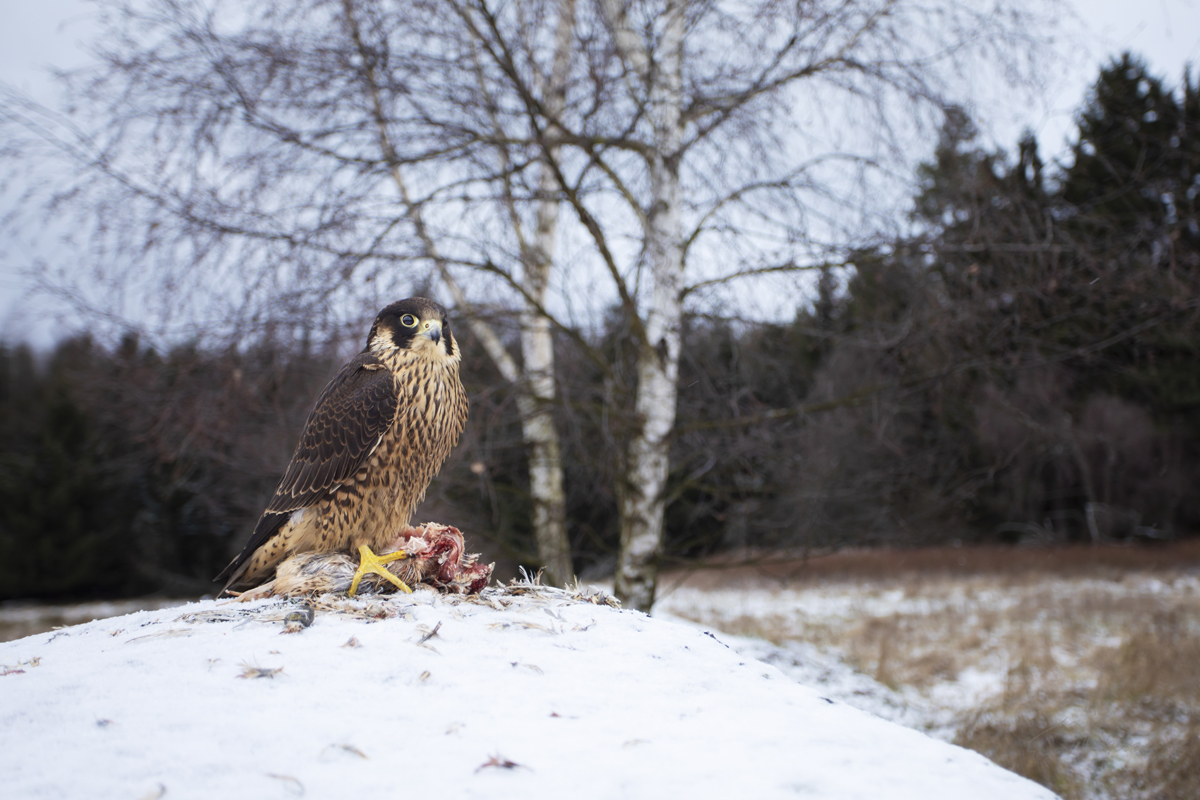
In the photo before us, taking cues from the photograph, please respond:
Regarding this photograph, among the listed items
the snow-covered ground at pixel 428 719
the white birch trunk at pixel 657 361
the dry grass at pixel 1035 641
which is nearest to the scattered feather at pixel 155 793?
the snow-covered ground at pixel 428 719

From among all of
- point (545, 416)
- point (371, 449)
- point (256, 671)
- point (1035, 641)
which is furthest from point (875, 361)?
point (256, 671)

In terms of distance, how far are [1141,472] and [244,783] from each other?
1574 centimetres

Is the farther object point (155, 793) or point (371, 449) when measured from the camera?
point (371, 449)

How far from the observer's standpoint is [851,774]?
1369 mm

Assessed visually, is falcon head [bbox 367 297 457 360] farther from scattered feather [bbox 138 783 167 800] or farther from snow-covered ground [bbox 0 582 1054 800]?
scattered feather [bbox 138 783 167 800]

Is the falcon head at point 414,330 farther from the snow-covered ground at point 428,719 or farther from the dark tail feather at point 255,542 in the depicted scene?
the snow-covered ground at point 428,719

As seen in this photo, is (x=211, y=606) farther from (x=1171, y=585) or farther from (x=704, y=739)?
(x=1171, y=585)

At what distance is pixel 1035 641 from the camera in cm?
660

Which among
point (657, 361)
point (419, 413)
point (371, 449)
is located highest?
point (657, 361)

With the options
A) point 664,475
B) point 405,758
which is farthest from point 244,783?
point 664,475

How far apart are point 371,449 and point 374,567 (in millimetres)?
367

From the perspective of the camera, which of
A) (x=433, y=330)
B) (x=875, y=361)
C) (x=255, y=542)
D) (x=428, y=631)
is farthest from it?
(x=875, y=361)

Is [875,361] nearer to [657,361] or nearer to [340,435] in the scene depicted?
[657,361]

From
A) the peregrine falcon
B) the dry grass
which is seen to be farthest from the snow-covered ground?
the dry grass
